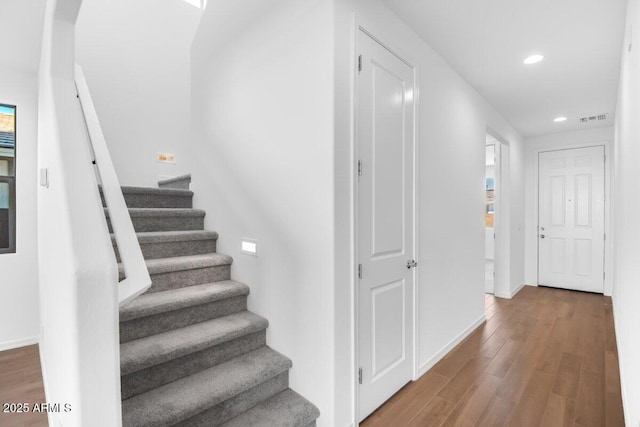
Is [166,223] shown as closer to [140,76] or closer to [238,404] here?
[238,404]

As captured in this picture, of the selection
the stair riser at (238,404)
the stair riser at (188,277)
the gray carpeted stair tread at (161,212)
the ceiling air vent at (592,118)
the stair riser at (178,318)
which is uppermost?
the ceiling air vent at (592,118)

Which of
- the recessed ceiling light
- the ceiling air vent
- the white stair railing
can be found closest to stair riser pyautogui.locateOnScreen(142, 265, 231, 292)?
the white stair railing

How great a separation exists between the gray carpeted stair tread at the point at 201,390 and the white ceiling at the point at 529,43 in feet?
7.82

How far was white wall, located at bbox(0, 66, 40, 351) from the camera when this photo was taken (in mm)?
2988

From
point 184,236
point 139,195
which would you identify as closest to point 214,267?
point 184,236

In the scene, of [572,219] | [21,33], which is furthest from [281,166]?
[572,219]

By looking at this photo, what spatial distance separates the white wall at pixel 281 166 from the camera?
1715mm

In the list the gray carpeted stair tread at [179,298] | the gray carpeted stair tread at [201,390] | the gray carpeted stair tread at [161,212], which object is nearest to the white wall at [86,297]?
the gray carpeted stair tread at [201,390]

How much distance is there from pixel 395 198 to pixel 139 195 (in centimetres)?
211

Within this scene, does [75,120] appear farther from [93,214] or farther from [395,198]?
[395,198]

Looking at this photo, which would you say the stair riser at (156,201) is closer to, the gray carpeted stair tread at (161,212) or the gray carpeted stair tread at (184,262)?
the gray carpeted stair tread at (161,212)

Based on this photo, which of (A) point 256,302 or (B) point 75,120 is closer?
(B) point 75,120

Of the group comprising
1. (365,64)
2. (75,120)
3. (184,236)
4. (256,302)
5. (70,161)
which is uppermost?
(365,64)

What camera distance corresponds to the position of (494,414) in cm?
199
